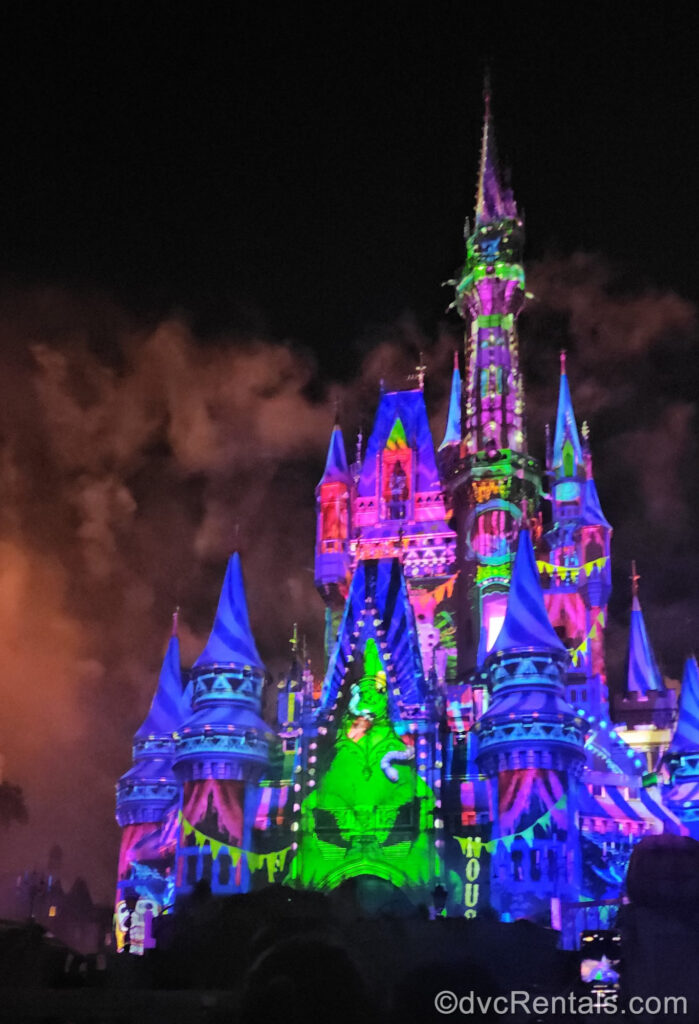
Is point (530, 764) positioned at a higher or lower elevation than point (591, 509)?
lower

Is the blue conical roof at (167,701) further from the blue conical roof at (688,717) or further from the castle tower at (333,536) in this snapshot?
the blue conical roof at (688,717)

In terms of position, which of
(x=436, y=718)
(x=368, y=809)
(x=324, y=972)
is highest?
(x=436, y=718)

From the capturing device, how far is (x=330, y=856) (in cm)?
3803

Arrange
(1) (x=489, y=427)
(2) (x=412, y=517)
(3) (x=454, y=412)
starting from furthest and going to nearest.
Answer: (3) (x=454, y=412)
(1) (x=489, y=427)
(2) (x=412, y=517)

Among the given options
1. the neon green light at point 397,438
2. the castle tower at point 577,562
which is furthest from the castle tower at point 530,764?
the neon green light at point 397,438

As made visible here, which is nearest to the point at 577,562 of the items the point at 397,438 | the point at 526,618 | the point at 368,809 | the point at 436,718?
the point at 397,438

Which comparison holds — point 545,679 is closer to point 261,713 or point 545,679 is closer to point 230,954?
point 261,713

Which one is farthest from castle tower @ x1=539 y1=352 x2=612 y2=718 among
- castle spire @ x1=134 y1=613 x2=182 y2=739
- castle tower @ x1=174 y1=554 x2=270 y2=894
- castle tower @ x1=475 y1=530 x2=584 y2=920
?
castle spire @ x1=134 y1=613 x2=182 y2=739

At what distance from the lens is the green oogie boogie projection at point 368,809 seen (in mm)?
37125

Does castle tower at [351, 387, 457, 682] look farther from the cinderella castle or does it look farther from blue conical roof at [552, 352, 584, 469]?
blue conical roof at [552, 352, 584, 469]

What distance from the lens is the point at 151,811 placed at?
44656 millimetres

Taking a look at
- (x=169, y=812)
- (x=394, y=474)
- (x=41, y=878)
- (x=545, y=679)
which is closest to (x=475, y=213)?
(x=394, y=474)

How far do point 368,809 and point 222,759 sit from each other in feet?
17.4

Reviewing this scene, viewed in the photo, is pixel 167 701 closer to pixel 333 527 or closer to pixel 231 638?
pixel 231 638
